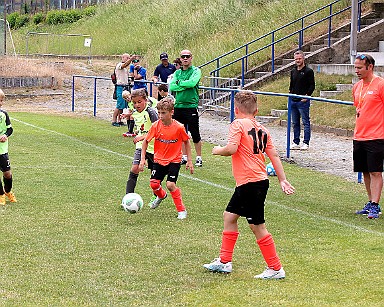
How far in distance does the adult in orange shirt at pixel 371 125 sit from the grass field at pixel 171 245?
47cm

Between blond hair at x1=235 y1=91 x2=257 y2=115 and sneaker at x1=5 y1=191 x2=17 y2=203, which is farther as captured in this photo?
sneaker at x1=5 y1=191 x2=17 y2=203

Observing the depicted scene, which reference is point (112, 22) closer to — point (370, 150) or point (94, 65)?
point (94, 65)

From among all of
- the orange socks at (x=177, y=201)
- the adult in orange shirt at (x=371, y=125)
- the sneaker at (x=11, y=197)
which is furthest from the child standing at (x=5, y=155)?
the adult in orange shirt at (x=371, y=125)

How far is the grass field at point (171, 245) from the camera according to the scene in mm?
6891

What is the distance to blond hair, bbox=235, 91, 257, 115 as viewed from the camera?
732 cm

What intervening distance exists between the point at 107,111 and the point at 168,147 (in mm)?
17616

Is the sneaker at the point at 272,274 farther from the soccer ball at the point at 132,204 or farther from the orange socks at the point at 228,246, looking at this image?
the soccer ball at the point at 132,204

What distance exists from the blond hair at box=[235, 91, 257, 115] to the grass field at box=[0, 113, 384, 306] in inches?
57.2

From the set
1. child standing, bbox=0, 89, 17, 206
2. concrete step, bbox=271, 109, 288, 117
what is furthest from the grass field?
concrete step, bbox=271, 109, 288, 117

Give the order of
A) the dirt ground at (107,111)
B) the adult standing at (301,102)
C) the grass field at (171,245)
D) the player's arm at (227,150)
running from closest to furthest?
1. the grass field at (171,245)
2. the player's arm at (227,150)
3. the dirt ground at (107,111)
4. the adult standing at (301,102)

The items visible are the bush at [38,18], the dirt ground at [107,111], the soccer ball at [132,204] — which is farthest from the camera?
the bush at [38,18]

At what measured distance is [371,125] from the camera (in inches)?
406

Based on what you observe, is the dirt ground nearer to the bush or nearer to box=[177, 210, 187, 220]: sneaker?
box=[177, 210, 187, 220]: sneaker

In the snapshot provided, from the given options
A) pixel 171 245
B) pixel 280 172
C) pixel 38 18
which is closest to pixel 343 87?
pixel 171 245
